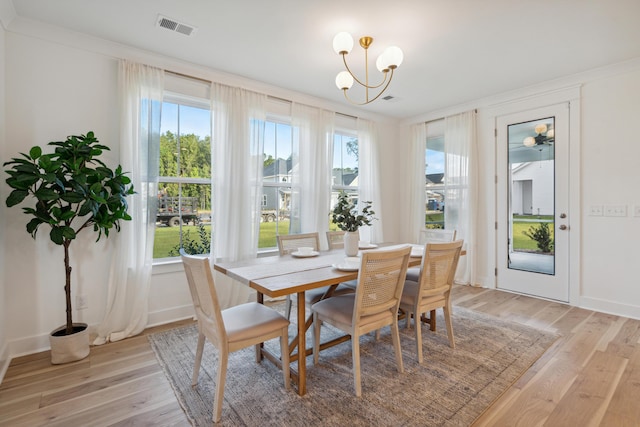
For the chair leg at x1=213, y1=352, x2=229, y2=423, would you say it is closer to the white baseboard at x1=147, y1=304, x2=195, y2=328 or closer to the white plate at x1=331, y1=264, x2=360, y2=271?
the white plate at x1=331, y1=264, x2=360, y2=271

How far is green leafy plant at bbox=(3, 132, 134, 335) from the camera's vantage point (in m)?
2.17

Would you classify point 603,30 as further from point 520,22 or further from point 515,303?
point 515,303

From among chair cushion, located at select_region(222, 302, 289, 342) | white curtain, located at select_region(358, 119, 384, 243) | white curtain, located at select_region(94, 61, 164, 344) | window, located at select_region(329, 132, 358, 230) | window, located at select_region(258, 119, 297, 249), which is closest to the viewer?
chair cushion, located at select_region(222, 302, 289, 342)

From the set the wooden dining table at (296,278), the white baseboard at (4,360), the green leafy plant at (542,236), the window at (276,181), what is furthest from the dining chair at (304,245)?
the green leafy plant at (542,236)

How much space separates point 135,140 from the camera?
9.40ft

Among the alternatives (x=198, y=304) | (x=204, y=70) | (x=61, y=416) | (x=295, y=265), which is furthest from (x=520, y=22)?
(x=61, y=416)

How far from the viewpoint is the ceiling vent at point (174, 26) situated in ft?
8.12

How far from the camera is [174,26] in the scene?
101 inches

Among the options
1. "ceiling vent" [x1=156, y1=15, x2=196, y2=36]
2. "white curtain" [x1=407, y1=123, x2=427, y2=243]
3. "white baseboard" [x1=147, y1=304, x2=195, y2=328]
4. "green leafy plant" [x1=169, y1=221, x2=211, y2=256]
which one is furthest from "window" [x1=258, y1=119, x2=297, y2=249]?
"white curtain" [x1=407, y1=123, x2=427, y2=243]

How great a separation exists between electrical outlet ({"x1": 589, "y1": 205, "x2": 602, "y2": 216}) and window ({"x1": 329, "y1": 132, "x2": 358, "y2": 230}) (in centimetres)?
299

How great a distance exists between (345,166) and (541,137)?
8.83 feet

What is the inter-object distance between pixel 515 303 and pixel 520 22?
3.11 m

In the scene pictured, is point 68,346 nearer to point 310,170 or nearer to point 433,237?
point 310,170

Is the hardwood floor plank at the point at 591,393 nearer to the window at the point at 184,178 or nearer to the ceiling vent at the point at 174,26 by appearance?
the window at the point at 184,178
